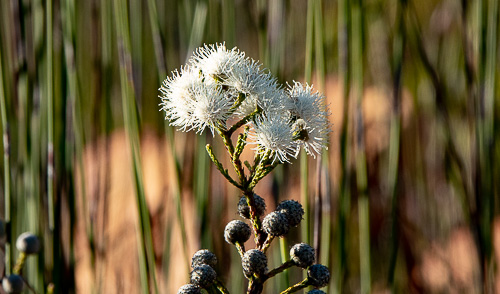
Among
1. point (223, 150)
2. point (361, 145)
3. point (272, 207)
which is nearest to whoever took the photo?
point (361, 145)

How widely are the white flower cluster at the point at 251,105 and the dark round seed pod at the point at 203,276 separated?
93 millimetres

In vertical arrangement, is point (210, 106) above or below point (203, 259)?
above

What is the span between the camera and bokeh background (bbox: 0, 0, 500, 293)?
2.32ft

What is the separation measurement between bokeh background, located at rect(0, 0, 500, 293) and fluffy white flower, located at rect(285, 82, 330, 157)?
Answer: 103mm

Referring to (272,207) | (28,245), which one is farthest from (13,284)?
(272,207)

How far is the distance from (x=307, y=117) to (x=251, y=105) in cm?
4

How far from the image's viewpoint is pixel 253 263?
383mm

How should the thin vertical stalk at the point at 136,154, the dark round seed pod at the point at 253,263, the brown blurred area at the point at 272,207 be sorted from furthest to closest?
the brown blurred area at the point at 272,207
the thin vertical stalk at the point at 136,154
the dark round seed pod at the point at 253,263

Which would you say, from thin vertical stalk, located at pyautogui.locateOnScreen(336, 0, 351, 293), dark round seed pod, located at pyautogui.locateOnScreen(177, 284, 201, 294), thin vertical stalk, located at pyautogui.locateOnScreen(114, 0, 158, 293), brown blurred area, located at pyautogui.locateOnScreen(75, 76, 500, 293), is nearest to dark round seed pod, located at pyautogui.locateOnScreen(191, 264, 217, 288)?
dark round seed pod, located at pyautogui.locateOnScreen(177, 284, 201, 294)

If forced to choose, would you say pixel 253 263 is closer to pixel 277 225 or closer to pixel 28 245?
pixel 277 225

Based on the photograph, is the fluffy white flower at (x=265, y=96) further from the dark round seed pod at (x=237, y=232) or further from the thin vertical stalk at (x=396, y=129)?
the thin vertical stalk at (x=396, y=129)

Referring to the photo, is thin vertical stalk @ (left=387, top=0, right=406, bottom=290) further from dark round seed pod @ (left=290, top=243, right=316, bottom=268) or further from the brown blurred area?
dark round seed pod @ (left=290, top=243, right=316, bottom=268)

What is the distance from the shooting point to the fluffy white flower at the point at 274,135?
1.38 ft

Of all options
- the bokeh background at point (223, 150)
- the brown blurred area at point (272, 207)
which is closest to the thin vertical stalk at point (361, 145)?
the bokeh background at point (223, 150)
